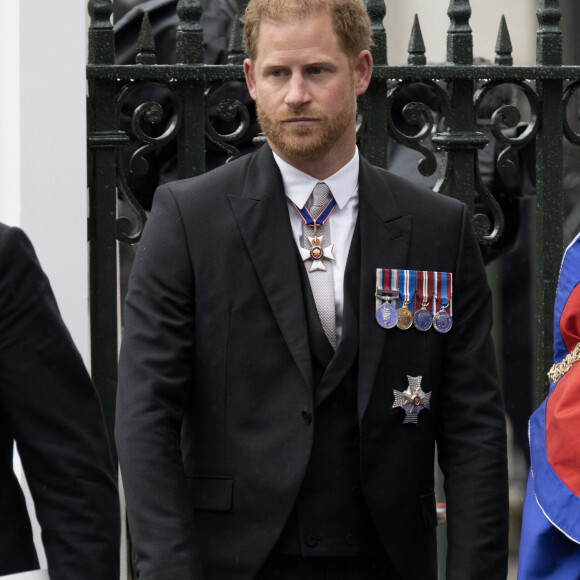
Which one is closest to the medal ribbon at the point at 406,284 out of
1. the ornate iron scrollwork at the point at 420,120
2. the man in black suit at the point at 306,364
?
the man in black suit at the point at 306,364

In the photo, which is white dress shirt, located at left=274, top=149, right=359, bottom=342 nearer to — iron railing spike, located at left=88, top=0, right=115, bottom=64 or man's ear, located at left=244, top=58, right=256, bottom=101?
man's ear, located at left=244, top=58, right=256, bottom=101

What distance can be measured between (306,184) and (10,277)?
0.96 meters

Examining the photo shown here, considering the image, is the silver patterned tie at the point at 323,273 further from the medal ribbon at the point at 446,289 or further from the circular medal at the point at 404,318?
the medal ribbon at the point at 446,289

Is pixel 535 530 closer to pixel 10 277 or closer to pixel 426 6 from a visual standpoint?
pixel 10 277

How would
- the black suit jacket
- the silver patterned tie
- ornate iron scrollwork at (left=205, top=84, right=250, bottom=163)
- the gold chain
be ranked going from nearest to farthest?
the gold chain
the black suit jacket
the silver patterned tie
ornate iron scrollwork at (left=205, top=84, right=250, bottom=163)

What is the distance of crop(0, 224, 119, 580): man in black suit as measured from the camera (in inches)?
101

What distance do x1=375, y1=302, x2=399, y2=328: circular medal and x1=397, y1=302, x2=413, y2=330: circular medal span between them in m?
0.01

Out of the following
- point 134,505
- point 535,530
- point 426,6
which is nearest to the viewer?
point 535,530

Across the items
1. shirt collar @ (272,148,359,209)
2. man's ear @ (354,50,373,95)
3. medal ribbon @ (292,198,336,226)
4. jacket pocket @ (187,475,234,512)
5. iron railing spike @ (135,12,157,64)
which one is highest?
iron railing spike @ (135,12,157,64)

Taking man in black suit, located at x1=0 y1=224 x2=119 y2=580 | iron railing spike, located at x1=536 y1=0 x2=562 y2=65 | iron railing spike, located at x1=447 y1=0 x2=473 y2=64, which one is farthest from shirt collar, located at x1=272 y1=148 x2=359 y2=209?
iron railing spike, located at x1=536 y1=0 x2=562 y2=65

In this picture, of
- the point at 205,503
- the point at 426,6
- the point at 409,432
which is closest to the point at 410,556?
the point at 409,432

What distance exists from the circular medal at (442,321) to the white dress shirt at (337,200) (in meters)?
0.24

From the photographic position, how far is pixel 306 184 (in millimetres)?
3334

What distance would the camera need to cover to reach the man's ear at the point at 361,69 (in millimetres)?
3375
